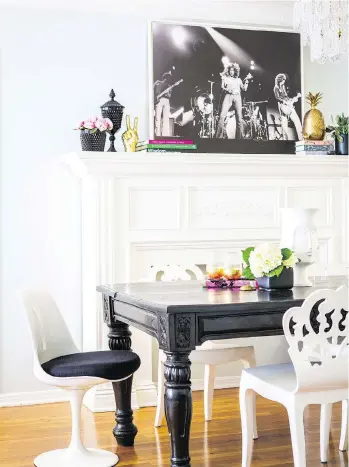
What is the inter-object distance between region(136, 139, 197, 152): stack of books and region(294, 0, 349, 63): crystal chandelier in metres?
1.37

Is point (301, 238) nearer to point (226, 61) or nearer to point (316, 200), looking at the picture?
point (316, 200)

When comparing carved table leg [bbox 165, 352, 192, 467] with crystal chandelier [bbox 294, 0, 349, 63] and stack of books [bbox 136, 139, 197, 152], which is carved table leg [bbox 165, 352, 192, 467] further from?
Answer: stack of books [bbox 136, 139, 197, 152]

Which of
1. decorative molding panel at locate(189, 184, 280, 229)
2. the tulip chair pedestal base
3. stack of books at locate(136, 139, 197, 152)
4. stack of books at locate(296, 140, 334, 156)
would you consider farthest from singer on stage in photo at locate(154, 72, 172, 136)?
the tulip chair pedestal base

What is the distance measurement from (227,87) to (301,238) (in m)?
1.96

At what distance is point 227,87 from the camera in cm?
562

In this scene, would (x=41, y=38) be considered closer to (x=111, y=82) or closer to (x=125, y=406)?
(x=111, y=82)

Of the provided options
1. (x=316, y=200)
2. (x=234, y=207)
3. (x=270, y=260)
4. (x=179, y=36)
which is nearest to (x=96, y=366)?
(x=270, y=260)

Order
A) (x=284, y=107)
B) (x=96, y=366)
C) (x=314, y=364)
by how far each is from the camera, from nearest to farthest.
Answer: (x=314, y=364) < (x=96, y=366) < (x=284, y=107)

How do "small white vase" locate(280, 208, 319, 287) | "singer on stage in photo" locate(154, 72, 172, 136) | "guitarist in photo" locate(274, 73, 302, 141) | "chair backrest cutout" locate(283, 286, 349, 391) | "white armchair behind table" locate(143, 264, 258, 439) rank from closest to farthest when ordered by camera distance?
"chair backrest cutout" locate(283, 286, 349, 391) → "small white vase" locate(280, 208, 319, 287) → "white armchair behind table" locate(143, 264, 258, 439) → "singer on stage in photo" locate(154, 72, 172, 136) → "guitarist in photo" locate(274, 73, 302, 141)

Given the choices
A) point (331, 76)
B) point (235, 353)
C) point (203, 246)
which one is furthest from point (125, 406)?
point (331, 76)

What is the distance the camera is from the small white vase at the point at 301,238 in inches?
157

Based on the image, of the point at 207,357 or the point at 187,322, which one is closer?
the point at 187,322

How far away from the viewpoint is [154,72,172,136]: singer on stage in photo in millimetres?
5430

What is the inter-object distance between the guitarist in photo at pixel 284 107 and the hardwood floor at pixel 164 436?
195 centimetres
